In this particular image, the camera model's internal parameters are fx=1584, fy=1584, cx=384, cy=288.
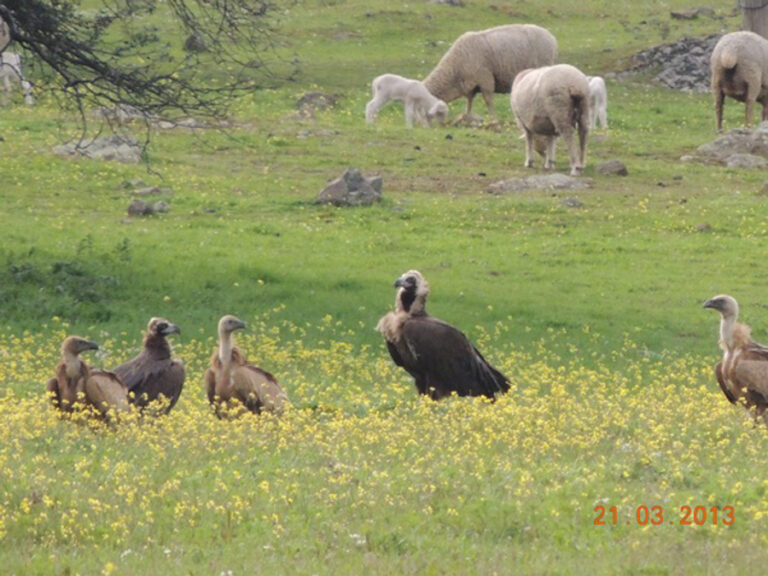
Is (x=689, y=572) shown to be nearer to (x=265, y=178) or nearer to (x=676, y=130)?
(x=265, y=178)

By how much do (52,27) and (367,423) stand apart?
33.8 ft

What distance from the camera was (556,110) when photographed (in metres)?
34.9

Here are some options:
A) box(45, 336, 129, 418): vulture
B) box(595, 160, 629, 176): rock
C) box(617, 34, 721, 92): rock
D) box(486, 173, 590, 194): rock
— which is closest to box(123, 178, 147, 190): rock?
box(486, 173, 590, 194): rock

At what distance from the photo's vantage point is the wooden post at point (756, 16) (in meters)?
48.1

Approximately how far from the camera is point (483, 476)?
1207 cm

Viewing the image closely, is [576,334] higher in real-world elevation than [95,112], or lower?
lower

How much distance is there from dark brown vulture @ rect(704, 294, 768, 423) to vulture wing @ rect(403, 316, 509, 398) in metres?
2.67

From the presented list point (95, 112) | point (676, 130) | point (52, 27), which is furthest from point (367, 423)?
point (676, 130)

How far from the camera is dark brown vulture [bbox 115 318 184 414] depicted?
1530 cm

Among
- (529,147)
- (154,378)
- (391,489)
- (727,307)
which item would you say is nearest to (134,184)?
(529,147)

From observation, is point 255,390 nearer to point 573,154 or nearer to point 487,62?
point 573,154

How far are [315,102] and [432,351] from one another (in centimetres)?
2677

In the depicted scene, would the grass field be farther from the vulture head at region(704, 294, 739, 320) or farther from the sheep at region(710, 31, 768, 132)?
the sheep at region(710, 31, 768, 132)

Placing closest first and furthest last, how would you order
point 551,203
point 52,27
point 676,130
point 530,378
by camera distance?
point 530,378, point 52,27, point 551,203, point 676,130
